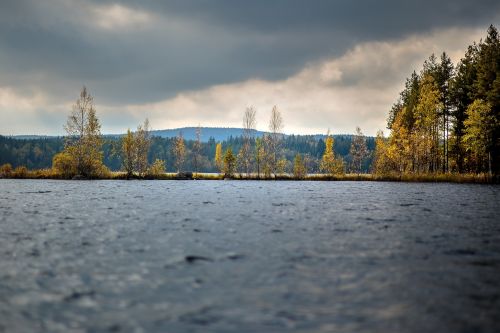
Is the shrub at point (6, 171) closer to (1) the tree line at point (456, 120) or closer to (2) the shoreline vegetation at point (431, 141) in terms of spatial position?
(2) the shoreline vegetation at point (431, 141)

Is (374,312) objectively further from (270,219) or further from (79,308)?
(270,219)

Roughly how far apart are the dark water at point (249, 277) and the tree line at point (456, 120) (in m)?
49.8

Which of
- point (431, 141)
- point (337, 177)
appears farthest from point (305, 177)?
point (431, 141)

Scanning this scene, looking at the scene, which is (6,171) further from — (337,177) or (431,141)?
(431,141)

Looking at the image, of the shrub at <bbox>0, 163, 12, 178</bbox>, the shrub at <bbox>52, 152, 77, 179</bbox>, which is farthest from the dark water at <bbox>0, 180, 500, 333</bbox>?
the shrub at <bbox>0, 163, 12, 178</bbox>

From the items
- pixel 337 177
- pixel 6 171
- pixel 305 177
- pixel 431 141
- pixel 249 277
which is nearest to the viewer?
pixel 249 277

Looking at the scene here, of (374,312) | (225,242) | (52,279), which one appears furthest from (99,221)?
(374,312)

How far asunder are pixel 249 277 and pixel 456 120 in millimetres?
76819

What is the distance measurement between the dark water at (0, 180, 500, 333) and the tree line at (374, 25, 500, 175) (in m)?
49.8

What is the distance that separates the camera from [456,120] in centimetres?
7412

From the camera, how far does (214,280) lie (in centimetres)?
987

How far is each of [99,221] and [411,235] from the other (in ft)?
52.6

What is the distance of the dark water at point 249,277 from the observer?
7312 mm

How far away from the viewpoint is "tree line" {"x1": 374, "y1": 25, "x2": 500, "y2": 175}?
2383 inches
